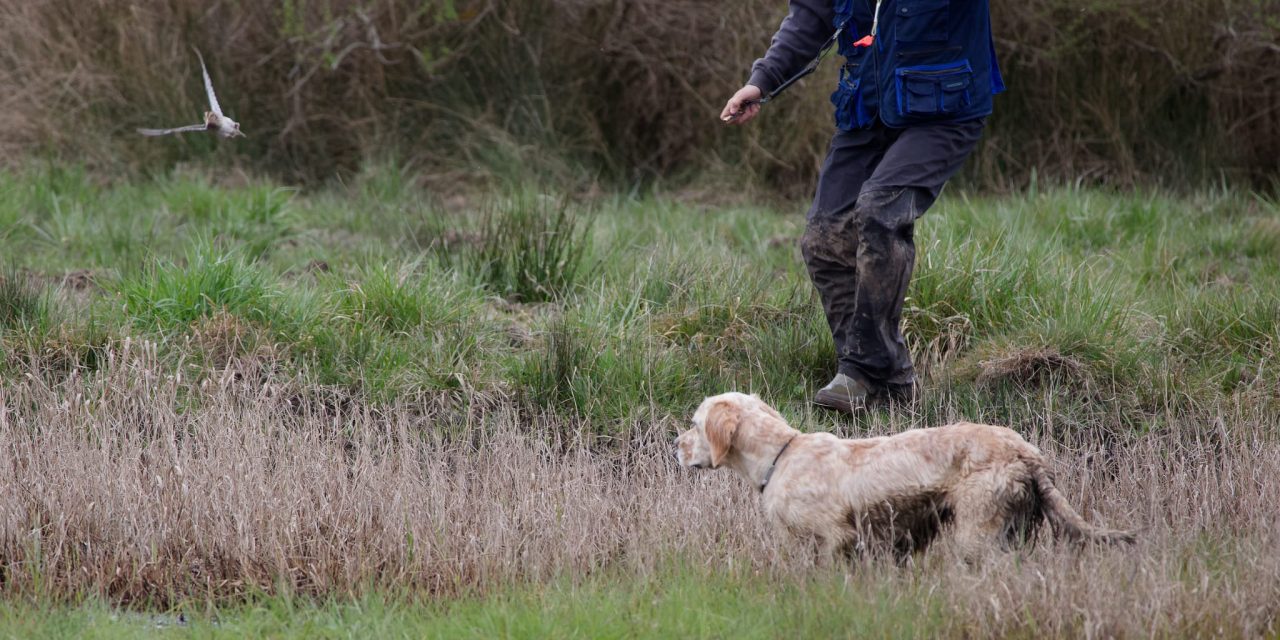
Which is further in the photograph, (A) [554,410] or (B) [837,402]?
(A) [554,410]

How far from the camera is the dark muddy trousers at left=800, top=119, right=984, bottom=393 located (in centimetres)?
528

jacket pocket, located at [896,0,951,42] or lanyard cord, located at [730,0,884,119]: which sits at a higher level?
jacket pocket, located at [896,0,951,42]

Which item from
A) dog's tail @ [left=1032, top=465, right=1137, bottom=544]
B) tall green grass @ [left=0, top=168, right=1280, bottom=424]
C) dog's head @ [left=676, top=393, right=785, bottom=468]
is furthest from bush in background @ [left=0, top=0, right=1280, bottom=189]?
dog's tail @ [left=1032, top=465, right=1137, bottom=544]

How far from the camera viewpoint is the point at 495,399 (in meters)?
6.18

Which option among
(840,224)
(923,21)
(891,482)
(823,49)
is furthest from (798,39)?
(891,482)

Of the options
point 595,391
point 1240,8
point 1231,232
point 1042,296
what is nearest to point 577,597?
point 595,391

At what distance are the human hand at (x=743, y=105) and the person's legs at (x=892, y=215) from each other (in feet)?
1.86

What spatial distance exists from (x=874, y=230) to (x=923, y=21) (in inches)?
32.3

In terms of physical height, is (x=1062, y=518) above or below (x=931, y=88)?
below

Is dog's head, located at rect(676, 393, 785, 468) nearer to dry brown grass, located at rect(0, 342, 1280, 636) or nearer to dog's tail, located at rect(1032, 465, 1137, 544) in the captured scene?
dry brown grass, located at rect(0, 342, 1280, 636)

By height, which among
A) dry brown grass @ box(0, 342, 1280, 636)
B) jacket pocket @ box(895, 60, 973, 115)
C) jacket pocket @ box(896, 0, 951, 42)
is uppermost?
jacket pocket @ box(896, 0, 951, 42)

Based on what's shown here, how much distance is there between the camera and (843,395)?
5555mm

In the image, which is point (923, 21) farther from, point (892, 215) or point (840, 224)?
point (840, 224)

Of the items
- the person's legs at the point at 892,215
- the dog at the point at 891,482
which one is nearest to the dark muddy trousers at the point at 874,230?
the person's legs at the point at 892,215
